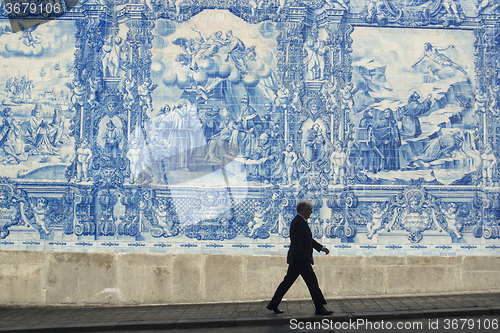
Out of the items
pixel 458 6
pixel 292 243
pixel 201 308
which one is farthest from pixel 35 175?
pixel 458 6

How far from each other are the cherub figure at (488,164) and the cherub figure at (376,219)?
182 centimetres

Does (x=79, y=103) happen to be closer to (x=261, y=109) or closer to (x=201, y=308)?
(x=261, y=109)

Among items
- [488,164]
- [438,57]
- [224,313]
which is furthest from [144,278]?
[438,57]

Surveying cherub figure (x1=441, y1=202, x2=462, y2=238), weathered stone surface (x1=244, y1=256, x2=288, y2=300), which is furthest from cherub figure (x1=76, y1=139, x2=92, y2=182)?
cherub figure (x1=441, y1=202, x2=462, y2=238)

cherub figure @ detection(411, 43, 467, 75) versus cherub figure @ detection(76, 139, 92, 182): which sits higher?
cherub figure @ detection(411, 43, 467, 75)

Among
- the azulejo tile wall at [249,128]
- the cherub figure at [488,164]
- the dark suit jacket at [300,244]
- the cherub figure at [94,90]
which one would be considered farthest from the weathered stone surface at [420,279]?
the cherub figure at [94,90]

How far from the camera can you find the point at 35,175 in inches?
400

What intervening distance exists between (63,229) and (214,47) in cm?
403

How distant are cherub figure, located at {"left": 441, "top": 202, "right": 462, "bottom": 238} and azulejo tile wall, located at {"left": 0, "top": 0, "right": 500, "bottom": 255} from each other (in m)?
0.02

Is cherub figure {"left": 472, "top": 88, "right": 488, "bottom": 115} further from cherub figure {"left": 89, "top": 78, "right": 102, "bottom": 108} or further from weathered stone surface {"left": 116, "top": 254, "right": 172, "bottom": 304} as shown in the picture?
cherub figure {"left": 89, "top": 78, "right": 102, "bottom": 108}

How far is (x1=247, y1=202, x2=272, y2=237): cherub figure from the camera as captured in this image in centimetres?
999

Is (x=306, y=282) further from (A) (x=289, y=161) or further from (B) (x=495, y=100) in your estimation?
(B) (x=495, y=100)

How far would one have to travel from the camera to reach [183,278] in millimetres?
9828

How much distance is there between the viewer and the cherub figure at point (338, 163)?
10.1 m
